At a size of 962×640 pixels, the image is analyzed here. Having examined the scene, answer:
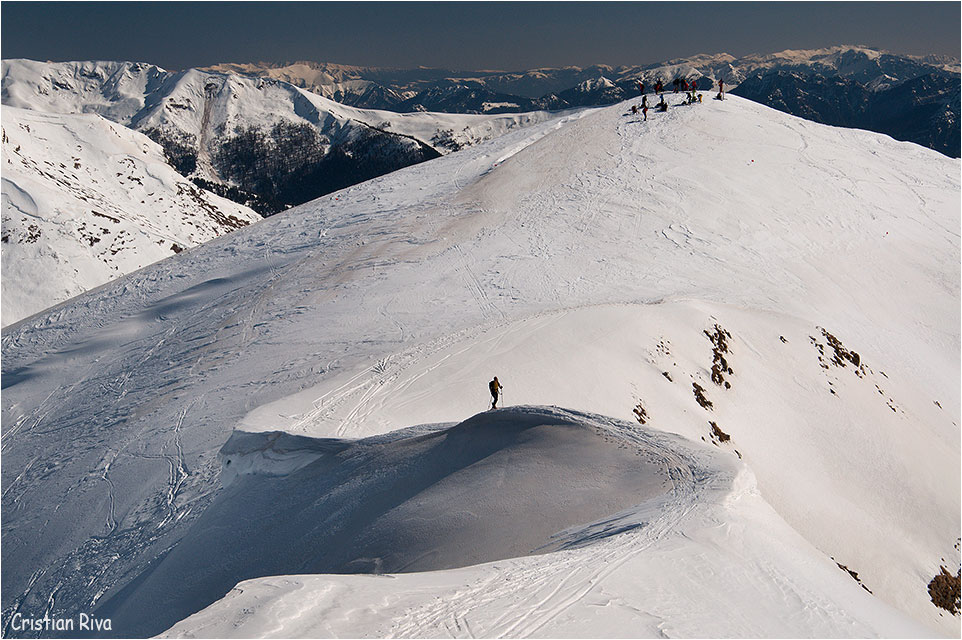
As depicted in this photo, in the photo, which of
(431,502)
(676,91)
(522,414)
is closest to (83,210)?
(676,91)

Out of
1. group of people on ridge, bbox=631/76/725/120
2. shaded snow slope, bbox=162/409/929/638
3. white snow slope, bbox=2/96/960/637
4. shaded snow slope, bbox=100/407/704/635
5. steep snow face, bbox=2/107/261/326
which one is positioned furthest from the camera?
steep snow face, bbox=2/107/261/326

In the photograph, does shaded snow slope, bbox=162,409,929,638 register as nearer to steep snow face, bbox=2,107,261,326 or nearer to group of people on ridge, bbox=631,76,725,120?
group of people on ridge, bbox=631,76,725,120

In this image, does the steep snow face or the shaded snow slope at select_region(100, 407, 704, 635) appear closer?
the shaded snow slope at select_region(100, 407, 704, 635)

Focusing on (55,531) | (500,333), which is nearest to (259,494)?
(55,531)

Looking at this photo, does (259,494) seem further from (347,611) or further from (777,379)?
(777,379)

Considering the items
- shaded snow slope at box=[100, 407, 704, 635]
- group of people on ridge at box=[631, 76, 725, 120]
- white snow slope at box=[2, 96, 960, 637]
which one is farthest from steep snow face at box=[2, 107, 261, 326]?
shaded snow slope at box=[100, 407, 704, 635]

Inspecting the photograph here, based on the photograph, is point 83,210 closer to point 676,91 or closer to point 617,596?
point 676,91

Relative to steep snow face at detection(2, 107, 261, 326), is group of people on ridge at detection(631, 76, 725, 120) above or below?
above
